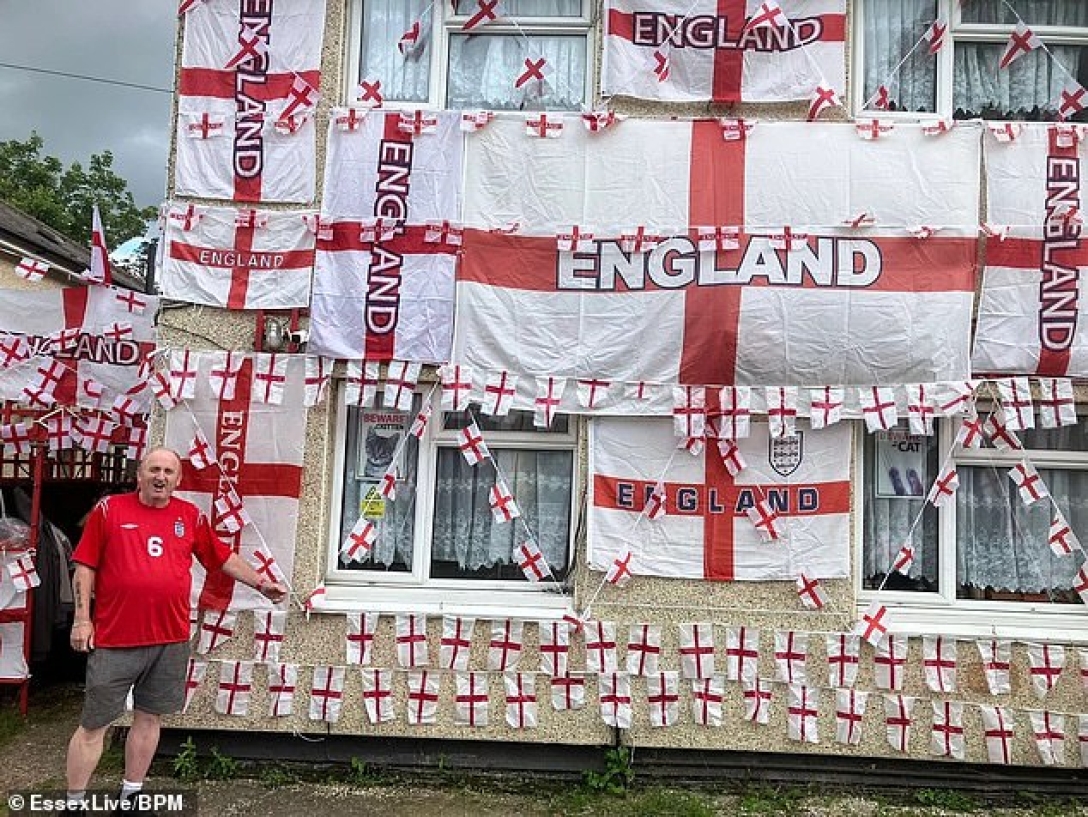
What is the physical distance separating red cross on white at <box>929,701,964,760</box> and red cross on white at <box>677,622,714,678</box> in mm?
1279

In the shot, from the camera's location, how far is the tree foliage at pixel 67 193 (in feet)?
102

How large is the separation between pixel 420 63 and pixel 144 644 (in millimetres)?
3697

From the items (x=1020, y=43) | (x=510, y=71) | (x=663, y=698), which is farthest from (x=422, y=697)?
(x=1020, y=43)

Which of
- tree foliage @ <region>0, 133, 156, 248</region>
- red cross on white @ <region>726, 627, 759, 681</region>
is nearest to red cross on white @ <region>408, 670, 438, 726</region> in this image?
red cross on white @ <region>726, 627, 759, 681</region>

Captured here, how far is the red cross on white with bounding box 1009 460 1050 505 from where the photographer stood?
485 centimetres

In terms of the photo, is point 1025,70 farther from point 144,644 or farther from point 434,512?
point 144,644

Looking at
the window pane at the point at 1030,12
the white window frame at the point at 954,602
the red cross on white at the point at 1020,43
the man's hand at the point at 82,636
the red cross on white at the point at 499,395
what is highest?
the window pane at the point at 1030,12

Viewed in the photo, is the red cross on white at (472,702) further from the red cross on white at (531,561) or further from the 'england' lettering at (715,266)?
the 'england' lettering at (715,266)

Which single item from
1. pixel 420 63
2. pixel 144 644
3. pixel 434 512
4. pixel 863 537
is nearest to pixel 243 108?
pixel 420 63

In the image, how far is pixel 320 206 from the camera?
5.08 m

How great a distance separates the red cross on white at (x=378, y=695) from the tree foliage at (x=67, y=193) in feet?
94.5

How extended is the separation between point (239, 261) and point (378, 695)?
8.71ft

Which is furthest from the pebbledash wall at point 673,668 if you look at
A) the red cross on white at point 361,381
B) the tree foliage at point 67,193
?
the tree foliage at point 67,193

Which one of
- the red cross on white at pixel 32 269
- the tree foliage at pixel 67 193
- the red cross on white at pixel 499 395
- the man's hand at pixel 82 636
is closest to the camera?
the man's hand at pixel 82 636
